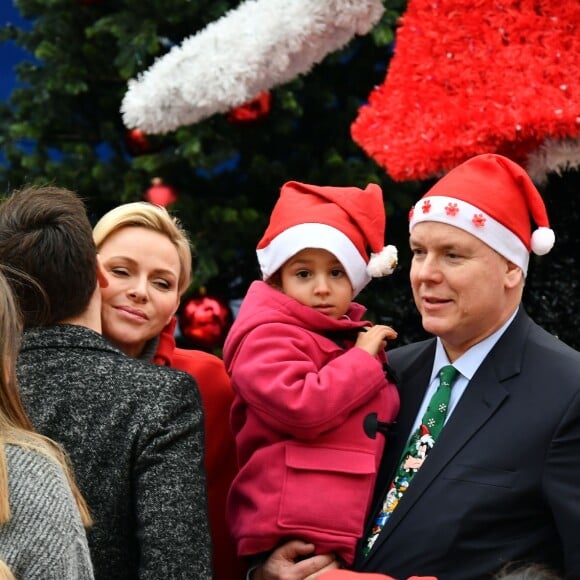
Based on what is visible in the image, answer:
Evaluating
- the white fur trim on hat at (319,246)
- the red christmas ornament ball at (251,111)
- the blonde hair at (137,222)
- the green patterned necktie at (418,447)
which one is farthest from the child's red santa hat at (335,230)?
the red christmas ornament ball at (251,111)

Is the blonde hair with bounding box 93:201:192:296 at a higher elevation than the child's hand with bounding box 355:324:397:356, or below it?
higher

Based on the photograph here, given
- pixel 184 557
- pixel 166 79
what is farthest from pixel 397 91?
pixel 184 557

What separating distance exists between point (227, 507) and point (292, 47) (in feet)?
5.57

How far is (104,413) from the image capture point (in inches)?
82.3

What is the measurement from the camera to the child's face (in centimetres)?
268

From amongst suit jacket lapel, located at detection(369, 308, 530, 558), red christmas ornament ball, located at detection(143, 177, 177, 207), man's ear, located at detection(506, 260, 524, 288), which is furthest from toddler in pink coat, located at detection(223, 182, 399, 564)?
red christmas ornament ball, located at detection(143, 177, 177, 207)

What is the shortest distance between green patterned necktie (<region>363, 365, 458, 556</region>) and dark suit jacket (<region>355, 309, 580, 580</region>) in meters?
0.06

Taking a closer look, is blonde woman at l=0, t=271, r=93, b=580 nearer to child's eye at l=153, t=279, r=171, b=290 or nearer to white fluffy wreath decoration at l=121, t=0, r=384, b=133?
child's eye at l=153, t=279, r=171, b=290

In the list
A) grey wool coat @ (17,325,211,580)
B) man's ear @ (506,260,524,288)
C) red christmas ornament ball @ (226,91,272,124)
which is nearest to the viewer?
grey wool coat @ (17,325,211,580)

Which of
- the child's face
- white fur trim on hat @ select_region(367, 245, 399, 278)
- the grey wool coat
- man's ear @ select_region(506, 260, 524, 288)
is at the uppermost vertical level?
man's ear @ select_region(506, 260, 524, 288)

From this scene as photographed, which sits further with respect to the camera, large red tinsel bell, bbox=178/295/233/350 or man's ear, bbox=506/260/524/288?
large red tinsel bell, bbox=178/295/233/350

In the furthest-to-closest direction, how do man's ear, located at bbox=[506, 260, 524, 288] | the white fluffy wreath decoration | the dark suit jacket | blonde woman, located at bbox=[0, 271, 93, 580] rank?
1. the white fluffy wreath decoration
2. man's ear, located at bbox=[506, 260, 524, 288]
3. the dark suit jacket
4. blonde woman, located at bbox=[0, 271, 93, 580]

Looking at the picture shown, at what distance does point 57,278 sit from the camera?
7.00 ft

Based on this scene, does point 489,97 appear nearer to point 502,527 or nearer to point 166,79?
point 166,79
